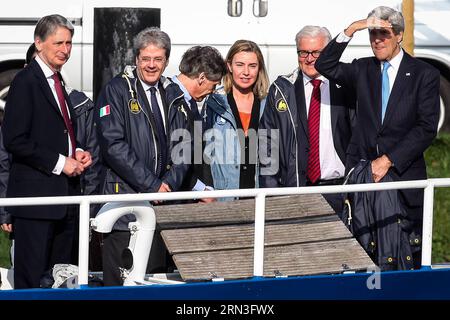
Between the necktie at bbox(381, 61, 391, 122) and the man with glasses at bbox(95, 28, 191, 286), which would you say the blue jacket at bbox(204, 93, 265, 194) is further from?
the necktie at bbox(381, 61, 391, 122)

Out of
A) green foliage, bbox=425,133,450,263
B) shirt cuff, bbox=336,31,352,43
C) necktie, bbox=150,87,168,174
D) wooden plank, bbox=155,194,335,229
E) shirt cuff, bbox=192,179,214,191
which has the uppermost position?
shirt cuff, bbox=336,31,352,43

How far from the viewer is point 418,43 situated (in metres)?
13.0

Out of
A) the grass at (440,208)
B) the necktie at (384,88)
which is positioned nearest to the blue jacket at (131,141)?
the necktie at (384,88)

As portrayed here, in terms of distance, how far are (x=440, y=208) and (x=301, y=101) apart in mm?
3904

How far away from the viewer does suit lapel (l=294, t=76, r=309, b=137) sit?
862 centimetres

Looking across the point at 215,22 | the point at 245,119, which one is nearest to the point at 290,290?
the point at 245,119

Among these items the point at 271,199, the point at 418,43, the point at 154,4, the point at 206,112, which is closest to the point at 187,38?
the point at 154,4

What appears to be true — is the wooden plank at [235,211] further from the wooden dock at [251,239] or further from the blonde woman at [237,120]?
the blonde woman at [237,120]

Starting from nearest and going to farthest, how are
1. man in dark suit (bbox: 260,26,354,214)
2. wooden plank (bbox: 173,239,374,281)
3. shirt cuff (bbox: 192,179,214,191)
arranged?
wooden plank (bbox: 173,239,374,281) < shirt cuff (bbox: 192,179,214,191) < man in dark suit (bbox: 260,26,354,214)

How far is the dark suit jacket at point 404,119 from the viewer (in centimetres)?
819

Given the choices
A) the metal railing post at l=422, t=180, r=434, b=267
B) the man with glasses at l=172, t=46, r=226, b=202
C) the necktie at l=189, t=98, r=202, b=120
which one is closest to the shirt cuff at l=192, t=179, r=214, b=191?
the man with glasses at l=172, t=46, r=226, b=202

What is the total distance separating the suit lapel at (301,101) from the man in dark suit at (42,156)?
4.37 ft

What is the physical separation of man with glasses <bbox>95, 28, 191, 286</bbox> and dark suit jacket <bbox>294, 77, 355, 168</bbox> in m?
0.74

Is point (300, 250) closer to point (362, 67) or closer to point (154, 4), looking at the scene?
point (362, 67)
